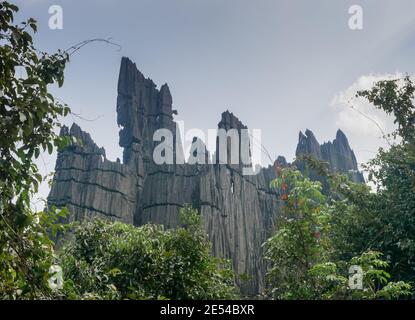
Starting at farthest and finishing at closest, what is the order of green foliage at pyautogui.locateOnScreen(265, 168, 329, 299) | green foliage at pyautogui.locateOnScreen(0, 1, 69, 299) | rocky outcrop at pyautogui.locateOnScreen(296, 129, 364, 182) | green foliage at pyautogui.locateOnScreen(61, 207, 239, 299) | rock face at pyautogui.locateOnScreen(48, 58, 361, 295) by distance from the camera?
rocky outcrop at pyautogui.locateOnScreen(296, 129, 364, 182), rock face at pyautogui.locateOnScreen(48, 58, 361, 295), green foliage at pyautogui.locateOnScreen(61, 207, 239, 299), green foliage at pyautogui.locateOnScreen(265, 168, 329, 299), green foliage at pyautogui.locateOnScreen(0, 1, 69, 299)

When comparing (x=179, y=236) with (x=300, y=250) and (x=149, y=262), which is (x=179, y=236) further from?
(x=300, y=250)

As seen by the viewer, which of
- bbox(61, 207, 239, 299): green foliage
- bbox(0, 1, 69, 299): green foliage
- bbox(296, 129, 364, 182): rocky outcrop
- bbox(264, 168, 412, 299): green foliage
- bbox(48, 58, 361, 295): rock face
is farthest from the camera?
bbox(296, 129, 364, 182): rocky outcrop

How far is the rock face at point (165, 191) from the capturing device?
1770 inches

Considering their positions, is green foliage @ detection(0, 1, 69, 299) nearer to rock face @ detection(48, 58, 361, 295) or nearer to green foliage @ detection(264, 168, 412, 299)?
green foliage @ detection(264, 168, 412, 299)

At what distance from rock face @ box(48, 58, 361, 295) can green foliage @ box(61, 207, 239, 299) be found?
30.3m

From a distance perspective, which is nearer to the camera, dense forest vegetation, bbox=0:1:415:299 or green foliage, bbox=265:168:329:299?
dense forest vegetation, bbox=0:1:415:299

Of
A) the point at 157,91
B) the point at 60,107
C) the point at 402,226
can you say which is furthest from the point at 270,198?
the point at 60,107

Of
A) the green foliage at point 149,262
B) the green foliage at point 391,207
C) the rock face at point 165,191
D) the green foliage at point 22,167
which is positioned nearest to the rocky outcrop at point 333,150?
the rock face at point 165,191

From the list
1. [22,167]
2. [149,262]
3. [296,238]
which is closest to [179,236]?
[149,262]

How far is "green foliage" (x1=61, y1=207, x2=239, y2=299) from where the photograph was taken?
10.6m

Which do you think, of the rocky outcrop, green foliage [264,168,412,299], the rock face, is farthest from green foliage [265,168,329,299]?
the rocky outcrop

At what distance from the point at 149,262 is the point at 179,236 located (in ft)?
4.01

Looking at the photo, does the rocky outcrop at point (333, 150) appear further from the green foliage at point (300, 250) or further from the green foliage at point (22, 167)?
the green foliage at point (22, 167)
